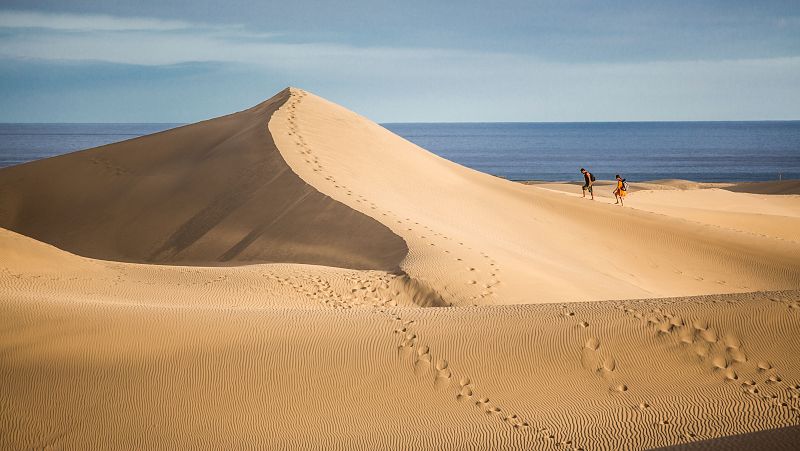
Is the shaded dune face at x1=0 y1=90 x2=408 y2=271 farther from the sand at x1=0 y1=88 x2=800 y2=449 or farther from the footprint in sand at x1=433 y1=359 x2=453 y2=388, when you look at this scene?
the footprint in sand at x1=433 y1=359 x2=453 y2=388

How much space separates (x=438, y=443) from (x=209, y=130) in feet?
65.6

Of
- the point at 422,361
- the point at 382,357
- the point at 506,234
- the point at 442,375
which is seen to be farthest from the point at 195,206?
the point at 442,375

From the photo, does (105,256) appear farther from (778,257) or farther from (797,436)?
(797,436)

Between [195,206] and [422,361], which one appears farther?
[195,206]

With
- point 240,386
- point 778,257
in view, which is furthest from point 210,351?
point 778,257

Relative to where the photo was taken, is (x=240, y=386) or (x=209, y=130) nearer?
(x=240, y=386)

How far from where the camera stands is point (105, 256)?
19.2m

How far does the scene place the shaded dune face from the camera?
51.9 feet

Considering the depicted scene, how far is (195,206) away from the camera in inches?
782

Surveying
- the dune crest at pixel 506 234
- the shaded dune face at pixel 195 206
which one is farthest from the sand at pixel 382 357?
the shaded dune face at pixel 195 206

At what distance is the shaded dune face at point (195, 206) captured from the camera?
1582 centimetres

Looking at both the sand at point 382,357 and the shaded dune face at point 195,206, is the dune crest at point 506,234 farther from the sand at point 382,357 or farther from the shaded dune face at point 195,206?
the shaded dune face at point 195,206

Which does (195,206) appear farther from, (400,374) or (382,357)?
(400,374)

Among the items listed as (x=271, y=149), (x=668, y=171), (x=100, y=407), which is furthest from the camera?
(x=668, y=171)
